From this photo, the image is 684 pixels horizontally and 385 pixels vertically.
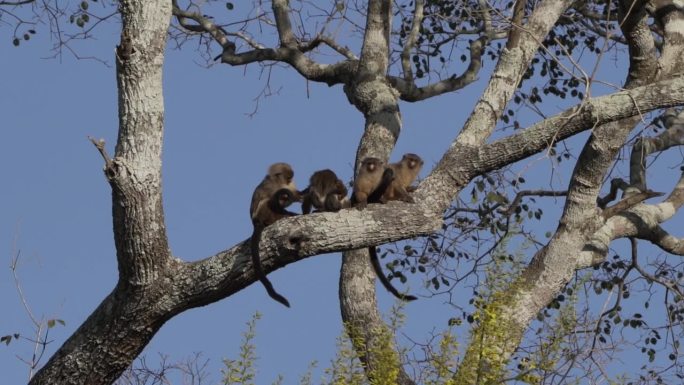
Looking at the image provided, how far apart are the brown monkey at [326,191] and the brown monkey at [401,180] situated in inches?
8.0

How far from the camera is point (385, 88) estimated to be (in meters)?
7.92

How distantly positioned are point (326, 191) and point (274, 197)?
1.12 ft

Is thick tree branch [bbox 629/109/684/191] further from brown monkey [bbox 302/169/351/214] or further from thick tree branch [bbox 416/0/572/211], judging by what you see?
brown monkey [bbox 302/169/351/214]

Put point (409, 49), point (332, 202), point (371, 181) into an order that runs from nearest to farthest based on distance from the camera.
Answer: point (332, 202) → point (371, 181) → point (409, 49)

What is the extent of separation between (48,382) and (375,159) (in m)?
2.46

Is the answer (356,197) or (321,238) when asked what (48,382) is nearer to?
(321,238)

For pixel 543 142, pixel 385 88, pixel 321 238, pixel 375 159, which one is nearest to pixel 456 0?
pixel 385 88

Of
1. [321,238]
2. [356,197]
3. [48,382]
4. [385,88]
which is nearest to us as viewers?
[321,238]

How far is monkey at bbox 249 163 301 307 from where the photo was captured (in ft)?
22.8

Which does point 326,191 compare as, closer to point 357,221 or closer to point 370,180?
point 370,180

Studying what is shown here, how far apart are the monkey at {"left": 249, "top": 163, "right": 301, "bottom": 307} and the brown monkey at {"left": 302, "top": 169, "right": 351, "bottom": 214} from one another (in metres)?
0.16

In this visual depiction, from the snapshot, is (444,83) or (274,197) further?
(444,83)

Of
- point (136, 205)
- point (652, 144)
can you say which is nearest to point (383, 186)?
point (136, 205)

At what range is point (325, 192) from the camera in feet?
22.9
